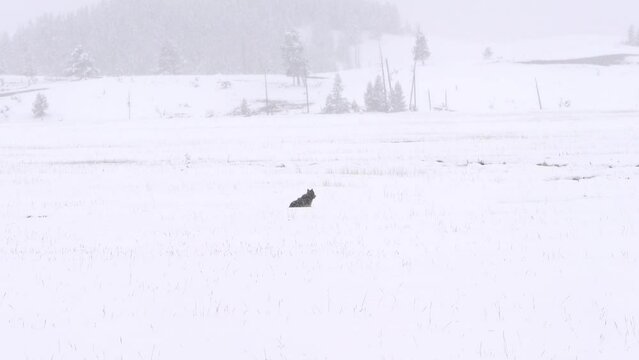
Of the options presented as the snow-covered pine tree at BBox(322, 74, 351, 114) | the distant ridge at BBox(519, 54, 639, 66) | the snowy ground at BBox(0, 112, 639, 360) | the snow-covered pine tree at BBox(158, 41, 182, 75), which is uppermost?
the snow-covered pine tree at BBox(158, 41, 182, 75)

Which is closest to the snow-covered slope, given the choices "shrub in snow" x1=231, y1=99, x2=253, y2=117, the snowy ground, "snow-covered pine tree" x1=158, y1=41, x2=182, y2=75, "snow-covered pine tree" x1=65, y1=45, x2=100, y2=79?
"shrub in snow" x1=231, y1=99, x2=253, y2=117

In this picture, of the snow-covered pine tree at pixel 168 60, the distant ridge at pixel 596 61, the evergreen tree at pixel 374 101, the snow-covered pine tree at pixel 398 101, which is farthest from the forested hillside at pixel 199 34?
the snow-covered pine tree at pixel 398 101

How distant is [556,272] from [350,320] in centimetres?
335

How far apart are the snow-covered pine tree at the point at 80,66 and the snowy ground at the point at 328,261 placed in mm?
71199

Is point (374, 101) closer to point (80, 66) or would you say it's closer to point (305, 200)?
point (80, 66)

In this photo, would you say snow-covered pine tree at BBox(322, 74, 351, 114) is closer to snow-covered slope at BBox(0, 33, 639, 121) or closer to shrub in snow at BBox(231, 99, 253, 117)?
snow-covered slope at BBox(0, 33, 639, 121)

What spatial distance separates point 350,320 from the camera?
6.22m

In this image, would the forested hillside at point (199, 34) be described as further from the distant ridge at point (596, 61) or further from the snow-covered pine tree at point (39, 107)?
the distant ridge at point (596, 61)

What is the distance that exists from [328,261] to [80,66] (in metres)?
89.2

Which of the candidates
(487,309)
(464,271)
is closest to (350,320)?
(487,309)

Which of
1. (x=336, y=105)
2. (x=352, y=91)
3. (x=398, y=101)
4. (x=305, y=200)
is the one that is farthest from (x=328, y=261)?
(x=352, y=91)

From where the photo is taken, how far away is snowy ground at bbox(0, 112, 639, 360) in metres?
5.67

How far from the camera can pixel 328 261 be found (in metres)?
8.87

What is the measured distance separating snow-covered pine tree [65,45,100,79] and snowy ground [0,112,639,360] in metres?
71.2
